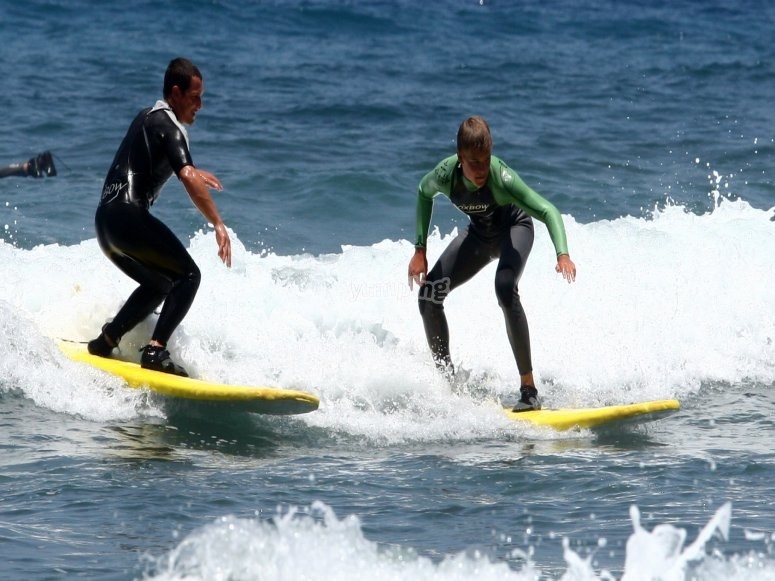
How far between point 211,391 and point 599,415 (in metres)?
2.09

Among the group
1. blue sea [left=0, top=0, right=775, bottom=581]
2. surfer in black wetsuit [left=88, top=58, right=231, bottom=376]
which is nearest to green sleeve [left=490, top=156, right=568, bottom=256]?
blue sea [left=0, top=0, right=775, bottom=581]

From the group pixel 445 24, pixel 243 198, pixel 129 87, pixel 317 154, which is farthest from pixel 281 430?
pixel 445 24

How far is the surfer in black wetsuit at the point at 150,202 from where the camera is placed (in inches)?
277

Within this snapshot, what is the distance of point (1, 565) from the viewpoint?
15.8 ft

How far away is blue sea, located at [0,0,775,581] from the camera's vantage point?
5.20 metres

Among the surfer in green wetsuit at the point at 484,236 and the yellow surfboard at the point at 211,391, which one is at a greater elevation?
the surfer in green wetsuit at the point at 484,236

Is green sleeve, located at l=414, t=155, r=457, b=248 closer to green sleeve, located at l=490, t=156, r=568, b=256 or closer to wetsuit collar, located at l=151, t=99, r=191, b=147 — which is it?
green sleeve, located at l=490, t=156, r=568, b=256

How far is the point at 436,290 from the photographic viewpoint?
748 cm

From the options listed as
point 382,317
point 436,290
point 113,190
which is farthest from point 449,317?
point 113,190

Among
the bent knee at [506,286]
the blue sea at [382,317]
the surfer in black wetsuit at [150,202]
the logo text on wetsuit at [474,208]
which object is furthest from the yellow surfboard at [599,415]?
the surfer in black wetsuit at [150,202]

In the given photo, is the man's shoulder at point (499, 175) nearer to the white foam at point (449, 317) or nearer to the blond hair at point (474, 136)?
the blond hair at point (474, 136)

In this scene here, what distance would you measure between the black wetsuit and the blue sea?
59 cm

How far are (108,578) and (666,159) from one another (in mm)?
11783

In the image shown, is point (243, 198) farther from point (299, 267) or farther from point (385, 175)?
point (299, 267)
